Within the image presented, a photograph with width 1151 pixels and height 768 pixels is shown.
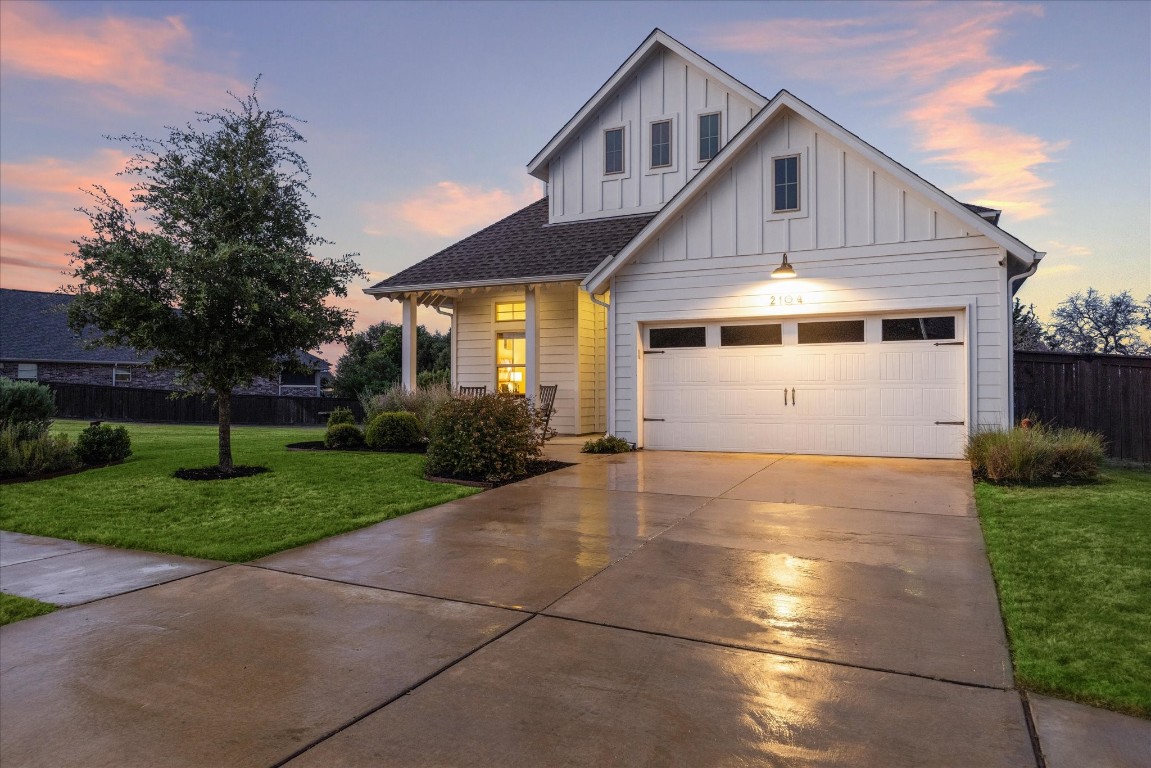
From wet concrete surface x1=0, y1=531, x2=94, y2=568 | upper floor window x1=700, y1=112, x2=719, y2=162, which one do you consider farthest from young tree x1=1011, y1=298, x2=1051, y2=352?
wet concrete surface x1=0, y1=531, x2=94, y2=568

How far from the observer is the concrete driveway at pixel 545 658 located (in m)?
2.57

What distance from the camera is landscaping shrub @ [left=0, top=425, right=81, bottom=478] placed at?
9.53m

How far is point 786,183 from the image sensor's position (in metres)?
11.2

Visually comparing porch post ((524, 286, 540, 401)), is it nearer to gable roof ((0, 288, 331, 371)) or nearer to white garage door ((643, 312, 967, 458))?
white garage door ((643, 312, 967, 458))

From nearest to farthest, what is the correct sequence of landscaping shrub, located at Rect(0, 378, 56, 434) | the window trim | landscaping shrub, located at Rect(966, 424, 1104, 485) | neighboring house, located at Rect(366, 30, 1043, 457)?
landscaping shrub, located at Rect(966, 424, 1104, 485), neighboring house, located at Rect(366, 30, 1043, 457), landscaping shrub, located at Rect(0, 378, 56, 434), the window trim

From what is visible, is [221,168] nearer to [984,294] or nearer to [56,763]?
[56,763]

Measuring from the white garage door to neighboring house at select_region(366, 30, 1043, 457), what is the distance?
2 cm

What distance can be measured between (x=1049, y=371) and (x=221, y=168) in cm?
1376

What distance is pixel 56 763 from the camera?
2.48m

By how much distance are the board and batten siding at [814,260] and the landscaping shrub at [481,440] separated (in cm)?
346

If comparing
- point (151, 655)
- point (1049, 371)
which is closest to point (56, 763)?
point (151, 655)

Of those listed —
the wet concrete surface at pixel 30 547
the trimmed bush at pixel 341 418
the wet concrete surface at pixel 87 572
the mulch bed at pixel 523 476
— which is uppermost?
the trimmed bush at pixel 341 418

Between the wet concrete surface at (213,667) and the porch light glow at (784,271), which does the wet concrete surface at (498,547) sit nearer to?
the wet concrete surface at (213,667)

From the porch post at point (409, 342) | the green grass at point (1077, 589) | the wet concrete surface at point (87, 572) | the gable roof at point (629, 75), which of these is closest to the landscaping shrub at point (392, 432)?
the porch post at point (409, 342)
